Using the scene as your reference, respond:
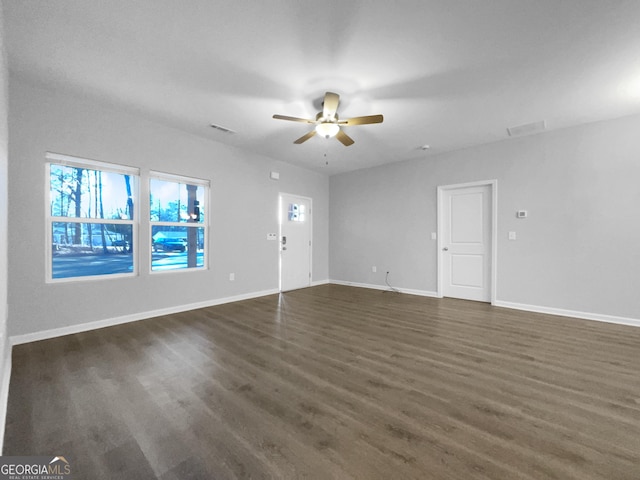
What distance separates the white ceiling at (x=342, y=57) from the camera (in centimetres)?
188

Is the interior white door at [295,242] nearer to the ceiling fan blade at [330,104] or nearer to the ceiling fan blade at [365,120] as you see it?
the ceiling fan blade at [330,104]

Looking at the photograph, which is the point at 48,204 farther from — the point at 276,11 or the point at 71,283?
the point at 276,11

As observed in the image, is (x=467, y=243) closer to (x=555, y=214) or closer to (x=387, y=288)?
(x=555, y=214)

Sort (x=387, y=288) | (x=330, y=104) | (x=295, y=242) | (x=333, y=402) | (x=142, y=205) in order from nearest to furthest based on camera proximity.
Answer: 1. (x=333, y=402)
2. (x=330, y=104)
3. (x=142, y=205)
4. (x=387, y=288)
5. (x=295, y=242)

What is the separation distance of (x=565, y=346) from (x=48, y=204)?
232 inches

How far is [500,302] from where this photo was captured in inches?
170

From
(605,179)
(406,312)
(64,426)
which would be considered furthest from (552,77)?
(64,426)

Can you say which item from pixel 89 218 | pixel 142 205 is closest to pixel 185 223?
pixel 142 205

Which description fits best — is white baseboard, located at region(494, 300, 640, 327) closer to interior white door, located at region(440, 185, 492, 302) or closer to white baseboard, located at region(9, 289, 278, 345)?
interior white door, located at region(440, 185, 492, 302)

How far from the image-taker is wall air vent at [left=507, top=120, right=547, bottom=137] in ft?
12.0

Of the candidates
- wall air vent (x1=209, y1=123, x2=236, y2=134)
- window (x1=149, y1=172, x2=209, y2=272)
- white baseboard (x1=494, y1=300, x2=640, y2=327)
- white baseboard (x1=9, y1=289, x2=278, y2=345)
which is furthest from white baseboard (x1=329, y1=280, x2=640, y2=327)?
wall air vent (x1=209, y1=123, x2=236, y2=134)

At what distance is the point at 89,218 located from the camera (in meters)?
3.24

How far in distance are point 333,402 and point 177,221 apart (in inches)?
140

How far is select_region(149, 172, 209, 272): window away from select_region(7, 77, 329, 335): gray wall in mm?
145
